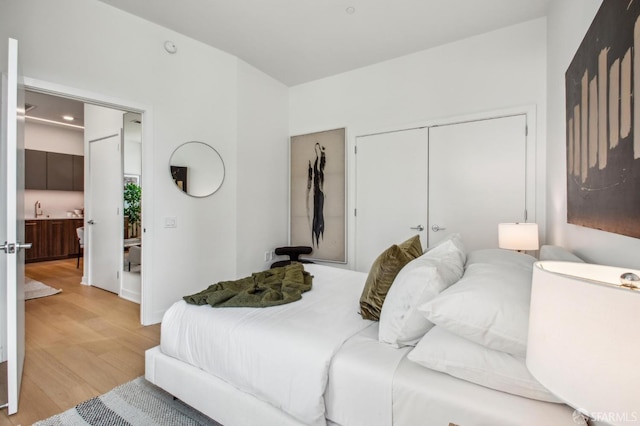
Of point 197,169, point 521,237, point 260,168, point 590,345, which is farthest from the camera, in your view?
point 260,168

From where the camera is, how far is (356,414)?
119 cm

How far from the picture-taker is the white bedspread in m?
1.26

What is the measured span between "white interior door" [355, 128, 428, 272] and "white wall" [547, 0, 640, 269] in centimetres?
118

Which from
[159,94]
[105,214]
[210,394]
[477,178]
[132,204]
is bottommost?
[210,394]

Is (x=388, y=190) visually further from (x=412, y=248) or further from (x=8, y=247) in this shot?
(x=8, y=247)

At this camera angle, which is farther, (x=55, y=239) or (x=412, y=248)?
(x=55, y=239)

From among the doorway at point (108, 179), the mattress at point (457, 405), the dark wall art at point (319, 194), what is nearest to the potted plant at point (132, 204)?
the doorway at point (108, 179)

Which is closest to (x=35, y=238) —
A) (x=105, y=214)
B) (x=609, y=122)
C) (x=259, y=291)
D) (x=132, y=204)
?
(x=105, y=214)

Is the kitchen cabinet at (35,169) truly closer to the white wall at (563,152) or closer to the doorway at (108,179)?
the doorway at (108,179)

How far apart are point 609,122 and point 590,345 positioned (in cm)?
100

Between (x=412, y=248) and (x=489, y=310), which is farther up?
(x=412, y=248)

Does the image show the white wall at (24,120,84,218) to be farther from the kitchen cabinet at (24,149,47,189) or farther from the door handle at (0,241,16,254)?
the door handle at (0,241,16,254)

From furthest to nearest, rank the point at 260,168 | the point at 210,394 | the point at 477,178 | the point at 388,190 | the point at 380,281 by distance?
the point at 260,168 < the point at 388,190 < the point at 477,178 < the point at 380,281 < the point at 210,394

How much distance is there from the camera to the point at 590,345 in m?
0.48
